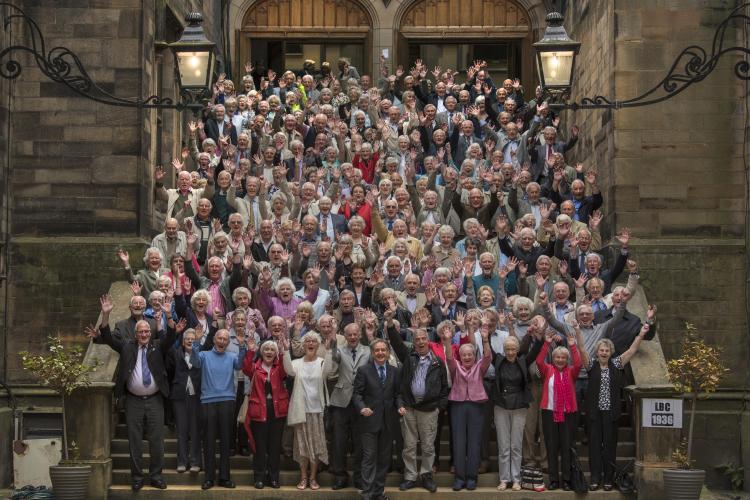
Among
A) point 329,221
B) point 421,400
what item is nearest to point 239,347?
point 421,400

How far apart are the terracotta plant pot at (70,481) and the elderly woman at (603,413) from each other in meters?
5.78

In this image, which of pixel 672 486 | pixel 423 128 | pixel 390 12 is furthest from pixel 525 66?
pixel 672 486

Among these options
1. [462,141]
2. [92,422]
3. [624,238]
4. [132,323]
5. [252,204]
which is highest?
[462,141]

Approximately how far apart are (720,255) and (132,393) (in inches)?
329

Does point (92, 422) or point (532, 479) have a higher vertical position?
point (92, 422)

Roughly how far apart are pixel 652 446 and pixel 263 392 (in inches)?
180

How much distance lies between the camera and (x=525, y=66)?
28.5m

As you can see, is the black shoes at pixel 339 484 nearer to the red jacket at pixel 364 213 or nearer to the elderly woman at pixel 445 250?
the elderly woman at pixel 445 250

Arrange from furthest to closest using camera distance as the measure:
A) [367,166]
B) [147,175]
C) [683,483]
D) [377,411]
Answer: [367,166]
[147,175]
[377,411]
[683,483]

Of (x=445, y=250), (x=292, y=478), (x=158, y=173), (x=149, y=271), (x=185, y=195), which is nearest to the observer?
(x=292, y=478)

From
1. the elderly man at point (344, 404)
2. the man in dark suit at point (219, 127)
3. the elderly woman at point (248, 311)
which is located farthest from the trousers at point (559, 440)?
the man in dark suit at point (219, 127)

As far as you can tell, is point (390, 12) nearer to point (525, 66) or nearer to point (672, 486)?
point (525, 66)

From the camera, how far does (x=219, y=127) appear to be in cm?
2036

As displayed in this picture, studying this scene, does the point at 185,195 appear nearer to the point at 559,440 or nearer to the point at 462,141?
the point at 462,141
